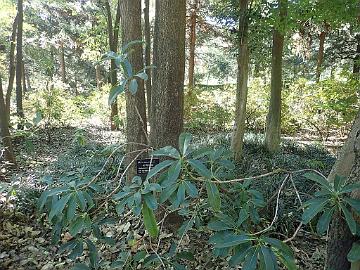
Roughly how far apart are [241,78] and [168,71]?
3089mm

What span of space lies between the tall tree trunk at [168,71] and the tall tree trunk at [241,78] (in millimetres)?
2810

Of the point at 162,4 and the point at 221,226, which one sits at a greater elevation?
the point at 162,4

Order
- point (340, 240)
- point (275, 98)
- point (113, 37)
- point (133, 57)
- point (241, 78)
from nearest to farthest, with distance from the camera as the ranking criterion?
point (340, 240), point (133, 57), point (241, 78), point (275, 98), point (113, 37)

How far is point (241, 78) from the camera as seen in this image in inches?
229

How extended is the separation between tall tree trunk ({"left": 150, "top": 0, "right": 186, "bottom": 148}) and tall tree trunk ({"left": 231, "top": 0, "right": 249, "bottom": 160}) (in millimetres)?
2810

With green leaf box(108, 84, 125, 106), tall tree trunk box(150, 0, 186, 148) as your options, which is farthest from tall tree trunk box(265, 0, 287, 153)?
green leaf box(108, 84, 125, 106)

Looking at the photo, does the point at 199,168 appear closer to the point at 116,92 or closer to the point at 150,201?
the point at 150,201

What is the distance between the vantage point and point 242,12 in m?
5.59

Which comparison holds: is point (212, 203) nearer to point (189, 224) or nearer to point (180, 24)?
point (189, 224)

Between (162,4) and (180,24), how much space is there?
9.5 inches

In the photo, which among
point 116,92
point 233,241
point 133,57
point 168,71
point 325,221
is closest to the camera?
point 233,241

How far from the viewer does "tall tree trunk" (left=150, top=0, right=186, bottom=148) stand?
2.96 meters

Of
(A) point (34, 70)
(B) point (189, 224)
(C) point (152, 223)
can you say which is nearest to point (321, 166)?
(B) point (189, 224)

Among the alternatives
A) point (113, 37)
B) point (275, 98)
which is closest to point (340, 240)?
point (275, 98)
